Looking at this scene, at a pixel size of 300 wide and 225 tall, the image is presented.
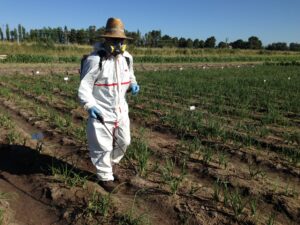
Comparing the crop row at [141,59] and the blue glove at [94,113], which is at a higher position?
the blue glove at [94,113]

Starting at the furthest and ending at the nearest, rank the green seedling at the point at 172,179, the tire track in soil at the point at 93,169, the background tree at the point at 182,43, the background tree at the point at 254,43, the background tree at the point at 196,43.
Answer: the background tree at the point at 254,43
the background tree at the point at 196,43
the background tree at the point at 182,43
the green seedling at the point at 172,179
the tire track in soil at the point at 93,169

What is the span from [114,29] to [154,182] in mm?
1797

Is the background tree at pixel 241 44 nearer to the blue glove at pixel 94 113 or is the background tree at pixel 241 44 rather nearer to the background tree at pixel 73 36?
the background tree at pixel 73 36

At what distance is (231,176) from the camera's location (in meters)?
4.20

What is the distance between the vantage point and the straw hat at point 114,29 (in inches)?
141

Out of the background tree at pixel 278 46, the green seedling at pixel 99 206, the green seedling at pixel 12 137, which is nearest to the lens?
the green seedling at pixel 99 206

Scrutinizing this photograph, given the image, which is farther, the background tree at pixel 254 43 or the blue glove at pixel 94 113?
the background tree at pixel 254 43

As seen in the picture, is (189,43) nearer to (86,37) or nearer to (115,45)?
(86,37)

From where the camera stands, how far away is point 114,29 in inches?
142

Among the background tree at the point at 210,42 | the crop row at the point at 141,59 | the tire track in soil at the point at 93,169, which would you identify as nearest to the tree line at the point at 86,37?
the background tree at the point at 210,42

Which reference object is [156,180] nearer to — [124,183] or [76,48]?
[124,183]

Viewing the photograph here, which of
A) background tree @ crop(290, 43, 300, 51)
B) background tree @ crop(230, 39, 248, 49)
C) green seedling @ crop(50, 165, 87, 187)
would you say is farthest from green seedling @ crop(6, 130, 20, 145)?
background tree @ crop(290, 43, 300, 51)

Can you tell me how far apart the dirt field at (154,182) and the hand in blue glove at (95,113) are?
0.70m

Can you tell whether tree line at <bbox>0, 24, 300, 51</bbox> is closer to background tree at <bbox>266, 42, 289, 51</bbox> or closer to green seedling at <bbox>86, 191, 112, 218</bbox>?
background tree at <bbox>266, 42, 289, 51</bbox>
